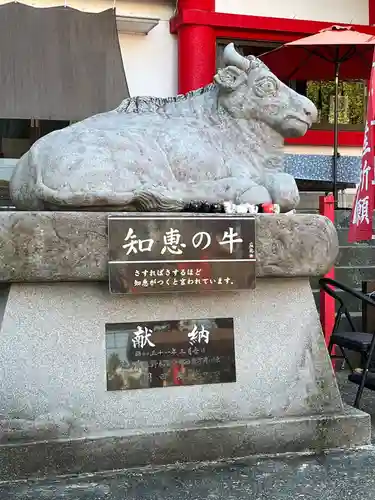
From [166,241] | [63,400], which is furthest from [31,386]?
[166,241]

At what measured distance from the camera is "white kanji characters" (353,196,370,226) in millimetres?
5352

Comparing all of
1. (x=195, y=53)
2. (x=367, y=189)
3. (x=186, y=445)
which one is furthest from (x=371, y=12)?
(x=186, y=445)

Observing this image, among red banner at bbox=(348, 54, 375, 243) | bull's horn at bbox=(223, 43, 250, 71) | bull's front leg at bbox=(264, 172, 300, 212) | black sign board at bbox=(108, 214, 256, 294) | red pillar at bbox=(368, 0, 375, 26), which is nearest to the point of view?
black sign board at bbox=(108, 214, 256, 294)

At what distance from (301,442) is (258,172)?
4.54ft

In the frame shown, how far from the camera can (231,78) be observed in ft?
11.8

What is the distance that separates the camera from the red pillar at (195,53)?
8.25 meters

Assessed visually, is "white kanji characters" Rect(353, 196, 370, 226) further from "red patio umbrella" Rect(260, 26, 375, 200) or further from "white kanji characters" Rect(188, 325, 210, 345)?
"red patio umbrella" Rect(260, 26, 375, 200)

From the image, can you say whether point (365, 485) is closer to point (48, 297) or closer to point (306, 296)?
point (306, 296)

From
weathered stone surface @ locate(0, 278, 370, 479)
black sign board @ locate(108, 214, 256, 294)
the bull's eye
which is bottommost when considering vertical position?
weathered stone surface @ locate(0, 278, 370, 479)

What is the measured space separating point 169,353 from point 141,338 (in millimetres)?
155

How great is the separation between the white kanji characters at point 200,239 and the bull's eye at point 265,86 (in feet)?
3.02

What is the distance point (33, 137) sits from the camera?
8.52 m

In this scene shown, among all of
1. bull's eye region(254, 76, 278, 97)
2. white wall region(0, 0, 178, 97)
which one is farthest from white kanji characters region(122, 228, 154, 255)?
white wall region(0, 0, 178, 97)

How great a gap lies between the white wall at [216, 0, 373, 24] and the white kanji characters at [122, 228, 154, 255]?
6313 millimetres
